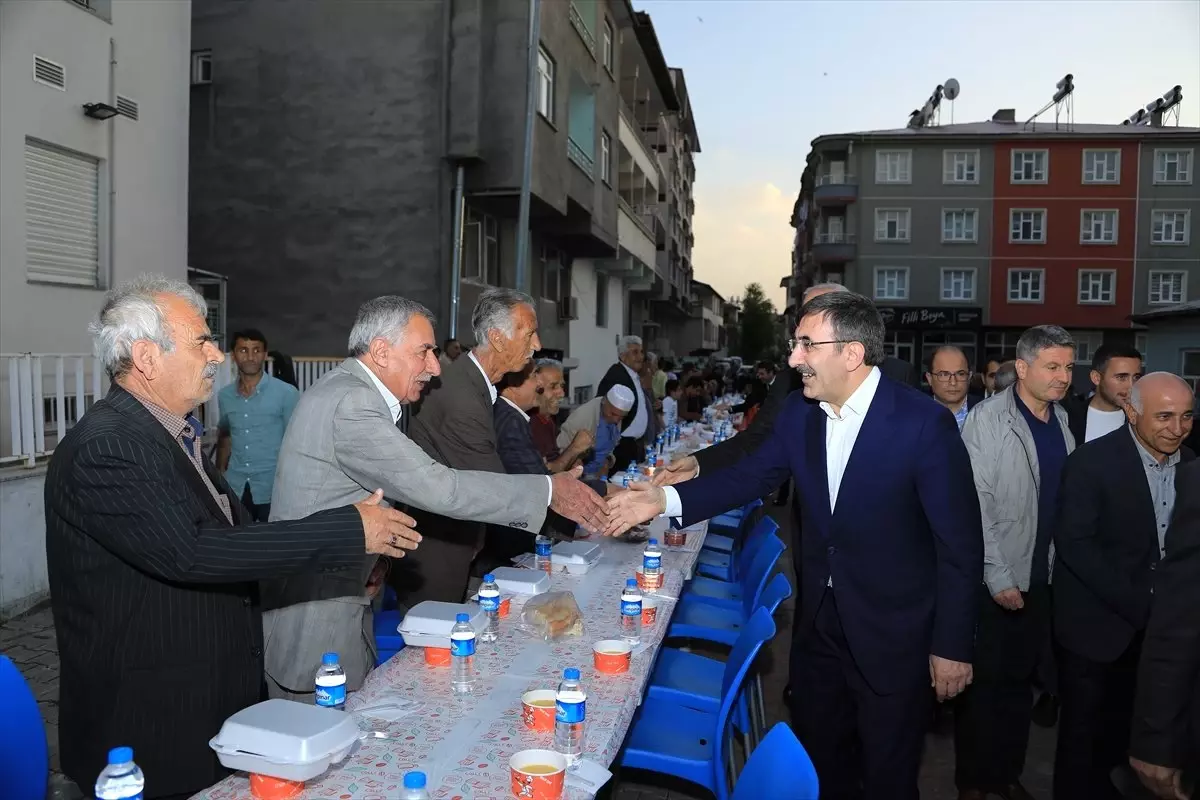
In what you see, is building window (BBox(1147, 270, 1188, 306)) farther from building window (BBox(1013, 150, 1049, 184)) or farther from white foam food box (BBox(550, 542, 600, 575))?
white foam food box (BBox(550, 542, 600, 575))

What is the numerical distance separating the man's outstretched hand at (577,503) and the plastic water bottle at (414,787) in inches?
66.1

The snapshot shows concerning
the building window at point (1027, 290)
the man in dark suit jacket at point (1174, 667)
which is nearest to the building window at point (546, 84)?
the man in dark suit jacket at point (1174, 667)

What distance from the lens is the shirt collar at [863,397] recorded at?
10.9 feet

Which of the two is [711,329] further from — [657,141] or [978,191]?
[657,141]

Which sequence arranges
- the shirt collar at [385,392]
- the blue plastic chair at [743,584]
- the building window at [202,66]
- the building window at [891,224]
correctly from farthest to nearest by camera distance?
the building window at [891,224], the building window at [202,66], the blue plastic chair at [743,584], the shirt collar at [385,392]

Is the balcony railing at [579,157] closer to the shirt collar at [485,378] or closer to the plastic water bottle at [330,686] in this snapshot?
the shirt collar at [485,378]

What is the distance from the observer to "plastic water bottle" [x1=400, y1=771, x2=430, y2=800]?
2012mm

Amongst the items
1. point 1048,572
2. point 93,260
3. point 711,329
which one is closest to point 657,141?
point 93,260

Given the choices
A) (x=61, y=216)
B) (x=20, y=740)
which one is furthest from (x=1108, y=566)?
(x=61, y=216)

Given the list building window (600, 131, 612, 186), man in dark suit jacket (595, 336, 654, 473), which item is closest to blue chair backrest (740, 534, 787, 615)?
man in dark suit jacket (595, 336, 654, 473)

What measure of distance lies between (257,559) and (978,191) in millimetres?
45274

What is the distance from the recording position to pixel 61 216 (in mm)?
8898

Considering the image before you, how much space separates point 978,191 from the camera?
41.9 meters

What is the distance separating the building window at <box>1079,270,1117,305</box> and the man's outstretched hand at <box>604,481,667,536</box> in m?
44.1
